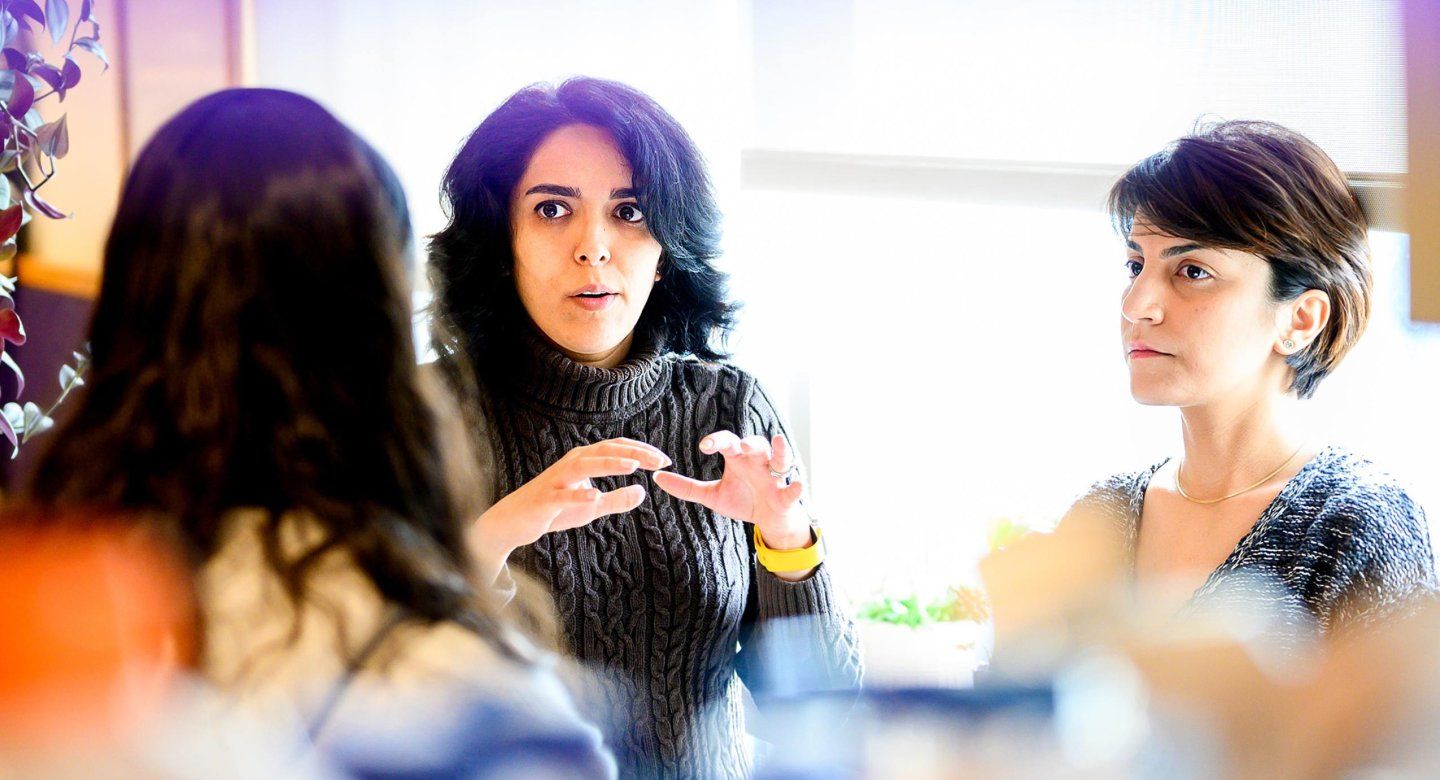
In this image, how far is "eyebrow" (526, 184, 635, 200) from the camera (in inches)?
33.2

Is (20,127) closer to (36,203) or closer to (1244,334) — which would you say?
(36,203)

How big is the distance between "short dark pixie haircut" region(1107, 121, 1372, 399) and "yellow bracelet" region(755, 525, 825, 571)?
32 centimetres

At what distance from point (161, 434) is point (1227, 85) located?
1000 millimetres

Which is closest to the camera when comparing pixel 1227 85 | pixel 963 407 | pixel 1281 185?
pixel 1281 185

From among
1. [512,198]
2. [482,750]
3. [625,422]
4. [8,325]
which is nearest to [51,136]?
[8,325]

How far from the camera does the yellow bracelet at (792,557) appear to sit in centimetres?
84

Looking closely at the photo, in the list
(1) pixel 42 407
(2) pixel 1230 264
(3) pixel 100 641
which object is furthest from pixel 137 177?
(1) pixel 42 407

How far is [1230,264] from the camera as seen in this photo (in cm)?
75

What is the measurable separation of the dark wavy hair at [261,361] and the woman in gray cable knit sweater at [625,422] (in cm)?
36

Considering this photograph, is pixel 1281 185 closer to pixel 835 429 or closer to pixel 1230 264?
pixel 1230 264

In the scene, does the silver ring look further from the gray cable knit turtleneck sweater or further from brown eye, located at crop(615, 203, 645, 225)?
brown eye, located at crop(615, 203, 645, 225)

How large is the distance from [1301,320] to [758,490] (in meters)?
0.37

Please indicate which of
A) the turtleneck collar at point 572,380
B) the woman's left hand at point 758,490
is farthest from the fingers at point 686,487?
the turtleneck collar at point 572,380

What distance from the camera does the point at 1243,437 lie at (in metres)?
0.77
